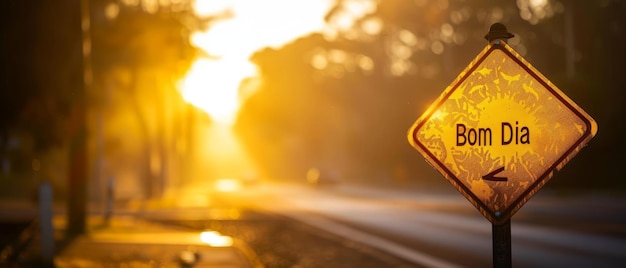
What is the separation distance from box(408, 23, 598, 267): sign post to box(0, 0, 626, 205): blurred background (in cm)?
1766

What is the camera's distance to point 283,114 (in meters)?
104

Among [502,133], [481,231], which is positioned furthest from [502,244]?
[481,231]

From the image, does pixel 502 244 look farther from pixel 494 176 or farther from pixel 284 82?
pixel 284 82

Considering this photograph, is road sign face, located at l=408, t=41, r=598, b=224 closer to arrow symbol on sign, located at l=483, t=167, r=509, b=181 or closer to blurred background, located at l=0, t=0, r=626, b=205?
arrow symbol on sign, located at l=483, t=167, r=509, b=181

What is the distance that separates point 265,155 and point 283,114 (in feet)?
123

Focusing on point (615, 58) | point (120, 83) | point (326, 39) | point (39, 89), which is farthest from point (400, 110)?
point (39, 89)

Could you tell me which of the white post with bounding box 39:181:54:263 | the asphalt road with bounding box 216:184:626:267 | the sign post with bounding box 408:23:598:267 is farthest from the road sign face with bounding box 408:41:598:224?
the asphalt road with bounding box 216:184:626:267

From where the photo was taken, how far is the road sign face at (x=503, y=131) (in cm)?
484

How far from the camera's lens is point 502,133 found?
16.1ft

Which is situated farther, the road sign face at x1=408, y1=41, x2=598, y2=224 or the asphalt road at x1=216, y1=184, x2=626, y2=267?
the asphalt road at x1=216, y1=184, x2=626, y2=267

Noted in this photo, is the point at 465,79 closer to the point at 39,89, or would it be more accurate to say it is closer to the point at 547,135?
the point at 547,135

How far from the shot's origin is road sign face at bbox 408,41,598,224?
4.84 metres

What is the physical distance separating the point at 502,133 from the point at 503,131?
0.4 inches

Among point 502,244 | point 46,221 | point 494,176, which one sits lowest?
point 46,221
